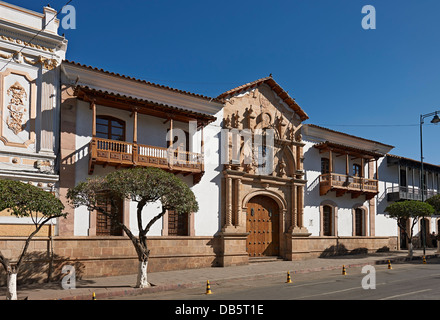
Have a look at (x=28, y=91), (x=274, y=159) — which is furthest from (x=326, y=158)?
(x=28, y=91)

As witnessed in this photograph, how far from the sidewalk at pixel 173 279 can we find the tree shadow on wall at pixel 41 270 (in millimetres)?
383

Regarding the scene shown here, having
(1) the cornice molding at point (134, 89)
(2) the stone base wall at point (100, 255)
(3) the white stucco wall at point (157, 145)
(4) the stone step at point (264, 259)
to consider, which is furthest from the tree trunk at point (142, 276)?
(4) the stone step at point (264, 259)

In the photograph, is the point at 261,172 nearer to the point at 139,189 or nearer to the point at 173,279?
the point at 173,279

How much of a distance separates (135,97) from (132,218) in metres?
5.45

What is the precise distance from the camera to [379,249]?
90.5ft

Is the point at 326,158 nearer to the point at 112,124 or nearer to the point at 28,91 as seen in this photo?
the point at 112,124

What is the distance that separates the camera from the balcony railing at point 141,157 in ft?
51.8

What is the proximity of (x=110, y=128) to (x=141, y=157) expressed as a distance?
6.62 feet

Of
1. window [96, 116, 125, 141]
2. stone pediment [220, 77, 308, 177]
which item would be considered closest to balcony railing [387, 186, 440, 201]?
stone pediment [220, 77, 308, 177]

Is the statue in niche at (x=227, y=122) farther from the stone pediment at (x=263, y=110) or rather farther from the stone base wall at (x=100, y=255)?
the stone base wall at (x=100, y=255)

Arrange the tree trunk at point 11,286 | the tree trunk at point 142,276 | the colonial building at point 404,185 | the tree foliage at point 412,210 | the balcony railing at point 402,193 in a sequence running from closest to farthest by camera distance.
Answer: the tree trunk at point 11,286, the tree trunk at point 142,276, the tree foliage at point 412,210, the balcony railing at point 402,193, the colonial building at point 404,185

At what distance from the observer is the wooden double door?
Answer: 21.6 metres

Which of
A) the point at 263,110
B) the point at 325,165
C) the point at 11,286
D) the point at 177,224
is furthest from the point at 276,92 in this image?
the point at 11,286
